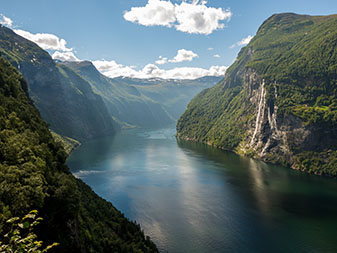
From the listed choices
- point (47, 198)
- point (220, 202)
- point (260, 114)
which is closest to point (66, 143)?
point (220, 202)

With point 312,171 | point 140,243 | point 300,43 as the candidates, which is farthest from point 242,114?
point 140,243

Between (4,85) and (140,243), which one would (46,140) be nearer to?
(4,85)

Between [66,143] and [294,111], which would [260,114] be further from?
[66,143]

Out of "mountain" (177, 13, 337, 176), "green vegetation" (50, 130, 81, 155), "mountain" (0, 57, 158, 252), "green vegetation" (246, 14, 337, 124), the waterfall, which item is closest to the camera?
"mountain" (0, 57, 158, 252)

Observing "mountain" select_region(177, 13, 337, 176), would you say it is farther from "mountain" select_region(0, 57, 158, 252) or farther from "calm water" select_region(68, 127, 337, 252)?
"mountain" select_region(0, 57, 158, 252)

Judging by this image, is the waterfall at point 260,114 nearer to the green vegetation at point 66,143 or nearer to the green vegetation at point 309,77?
the green vegetation at point 309,77

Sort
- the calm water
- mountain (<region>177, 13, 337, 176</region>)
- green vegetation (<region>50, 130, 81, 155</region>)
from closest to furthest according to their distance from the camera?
the calm water < mountain (<region>177, 13, 337, 176</region>) < green vegetation (<region>50, 130, 81, 155</region>)

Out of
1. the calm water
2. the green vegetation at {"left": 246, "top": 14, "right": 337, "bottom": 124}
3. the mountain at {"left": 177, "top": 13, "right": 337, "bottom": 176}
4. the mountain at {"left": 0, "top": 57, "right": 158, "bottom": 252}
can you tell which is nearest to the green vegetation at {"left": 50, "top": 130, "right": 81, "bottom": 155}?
the calm water
